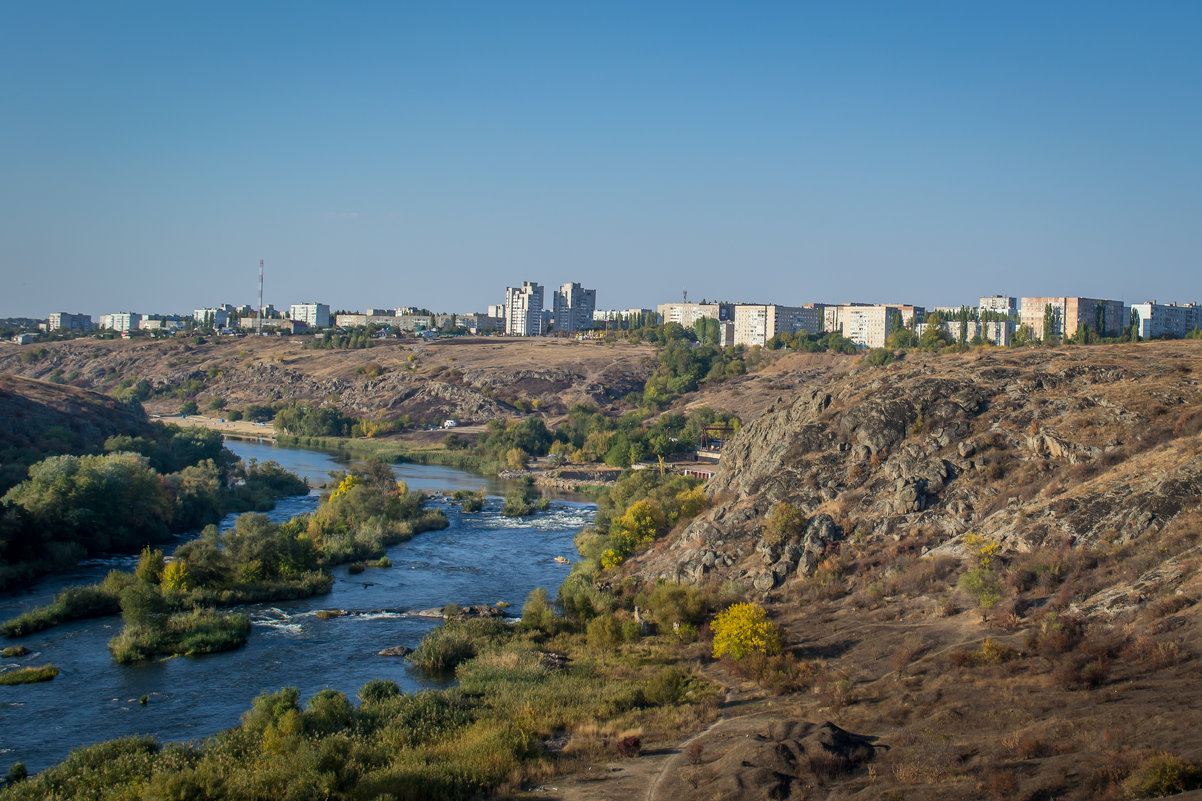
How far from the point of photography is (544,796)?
55.7ft

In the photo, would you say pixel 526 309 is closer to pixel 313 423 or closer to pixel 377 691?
pixel 313 423

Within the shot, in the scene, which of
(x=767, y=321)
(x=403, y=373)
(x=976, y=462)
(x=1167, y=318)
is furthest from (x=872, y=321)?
(x=976, y=462)

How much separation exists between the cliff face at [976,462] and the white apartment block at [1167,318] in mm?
104295

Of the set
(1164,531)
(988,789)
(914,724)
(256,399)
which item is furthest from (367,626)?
(256,399)

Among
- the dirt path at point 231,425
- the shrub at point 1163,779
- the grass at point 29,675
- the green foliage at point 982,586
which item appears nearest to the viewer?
the shrub at point 1163,779

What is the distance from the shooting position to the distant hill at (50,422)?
51.8m

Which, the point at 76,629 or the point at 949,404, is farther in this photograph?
the point at 949,404

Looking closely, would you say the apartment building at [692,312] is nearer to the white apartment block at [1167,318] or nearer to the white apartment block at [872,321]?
the white apartment block at [872,321]

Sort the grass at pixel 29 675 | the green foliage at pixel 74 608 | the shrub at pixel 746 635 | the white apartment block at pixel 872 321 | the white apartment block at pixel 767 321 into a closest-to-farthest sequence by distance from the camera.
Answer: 1. the shrub at pixel 746 635
2. the grass at pixel 29 675
3. the green foliage at pixel 74 608
4. the white apartment block at pixel 872 321
5. the white apartment block at pixel 767 321

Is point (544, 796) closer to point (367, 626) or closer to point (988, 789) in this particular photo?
point (988, 789)

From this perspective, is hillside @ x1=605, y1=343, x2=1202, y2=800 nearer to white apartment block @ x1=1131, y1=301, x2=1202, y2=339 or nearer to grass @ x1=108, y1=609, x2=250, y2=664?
grass @ x1=108, y1=609, x2=250, y2=664

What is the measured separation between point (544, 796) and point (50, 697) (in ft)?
48.2

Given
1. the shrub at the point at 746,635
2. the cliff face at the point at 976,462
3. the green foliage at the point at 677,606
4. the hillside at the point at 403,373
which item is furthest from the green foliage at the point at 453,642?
the hillside at the point at 403,373

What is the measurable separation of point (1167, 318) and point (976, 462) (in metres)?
125
